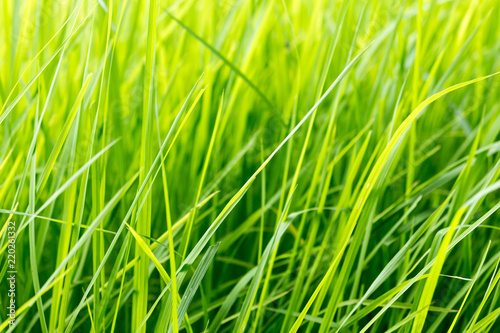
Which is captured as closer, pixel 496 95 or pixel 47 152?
pixel 47 152

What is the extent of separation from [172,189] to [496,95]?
621 mm

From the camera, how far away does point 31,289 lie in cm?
60

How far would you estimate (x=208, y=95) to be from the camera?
766mm

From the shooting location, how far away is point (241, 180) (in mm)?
779

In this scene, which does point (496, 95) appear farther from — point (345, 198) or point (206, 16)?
point (206, 16)

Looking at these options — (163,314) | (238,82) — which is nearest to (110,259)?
(163,314)

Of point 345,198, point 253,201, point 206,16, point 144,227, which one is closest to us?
point 144,227

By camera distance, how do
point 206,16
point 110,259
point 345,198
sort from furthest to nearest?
point 206,16, point 110,259, point 345,198

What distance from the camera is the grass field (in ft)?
1.59

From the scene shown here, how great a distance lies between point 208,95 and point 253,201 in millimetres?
201

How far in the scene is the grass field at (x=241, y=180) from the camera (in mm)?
485

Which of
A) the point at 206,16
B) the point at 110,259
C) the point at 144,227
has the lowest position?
the point at 110,259

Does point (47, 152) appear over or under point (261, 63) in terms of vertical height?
under
